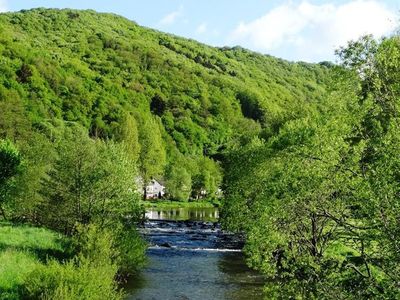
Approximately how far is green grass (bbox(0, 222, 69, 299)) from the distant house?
10411 centimetres

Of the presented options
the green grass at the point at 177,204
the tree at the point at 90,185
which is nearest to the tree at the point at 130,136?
the green grass at the point at 177,204

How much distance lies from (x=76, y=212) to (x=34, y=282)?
18783 millimetres

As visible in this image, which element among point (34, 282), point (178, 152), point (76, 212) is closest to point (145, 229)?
point (76, 212)

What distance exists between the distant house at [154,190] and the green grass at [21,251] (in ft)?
342

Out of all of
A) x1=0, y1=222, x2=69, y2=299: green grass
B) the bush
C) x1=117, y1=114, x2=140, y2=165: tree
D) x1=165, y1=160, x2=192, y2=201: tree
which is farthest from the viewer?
x1=165, y1=160, x2=192, y2=201: tree

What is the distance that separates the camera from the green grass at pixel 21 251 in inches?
1124

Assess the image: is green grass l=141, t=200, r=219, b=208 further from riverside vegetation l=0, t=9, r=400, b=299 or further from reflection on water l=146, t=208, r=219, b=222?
riverside vegetation l=0, t=9, r=400, b=299

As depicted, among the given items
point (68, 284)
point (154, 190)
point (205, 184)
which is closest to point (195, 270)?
point (68, 284)

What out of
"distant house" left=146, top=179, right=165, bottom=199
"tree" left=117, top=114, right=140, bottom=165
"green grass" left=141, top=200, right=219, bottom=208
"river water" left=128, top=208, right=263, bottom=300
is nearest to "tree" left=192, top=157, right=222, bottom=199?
"distant house" left=146, top=179, right=165, bottom=199

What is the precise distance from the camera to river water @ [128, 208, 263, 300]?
124 ft

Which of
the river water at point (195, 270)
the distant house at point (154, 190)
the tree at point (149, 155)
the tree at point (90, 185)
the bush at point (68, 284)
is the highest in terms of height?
the tree at point (149, 155)

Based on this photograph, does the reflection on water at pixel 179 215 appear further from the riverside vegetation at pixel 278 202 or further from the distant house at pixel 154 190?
the distant house at pixel 154 190

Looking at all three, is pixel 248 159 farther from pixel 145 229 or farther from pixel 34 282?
pixel 34 282

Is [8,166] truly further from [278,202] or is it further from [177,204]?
[177,204]
